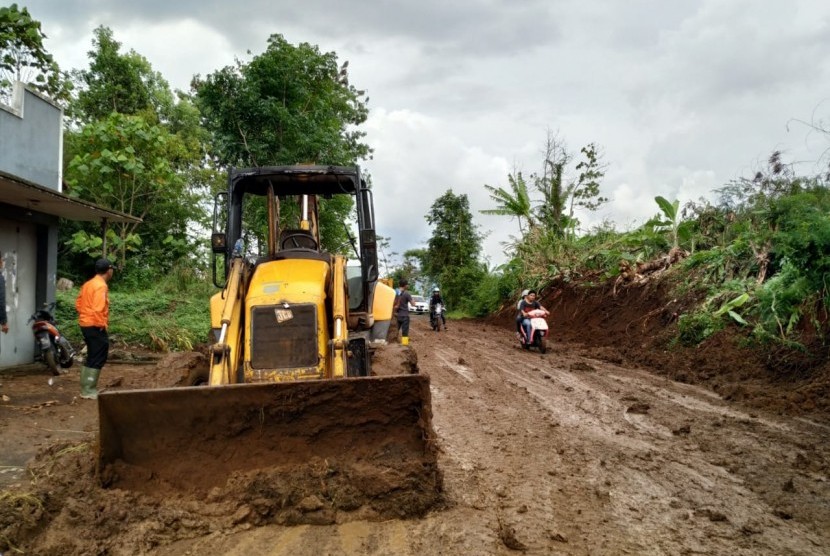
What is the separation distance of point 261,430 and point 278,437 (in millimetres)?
126

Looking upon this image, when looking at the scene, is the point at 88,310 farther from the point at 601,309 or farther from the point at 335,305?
the point at 601,309

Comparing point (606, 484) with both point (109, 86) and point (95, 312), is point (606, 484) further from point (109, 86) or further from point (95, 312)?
point (109, 86)

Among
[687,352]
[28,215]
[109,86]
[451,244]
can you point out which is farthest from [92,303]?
[451,244]

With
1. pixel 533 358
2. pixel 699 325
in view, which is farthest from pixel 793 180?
pixel 533 358

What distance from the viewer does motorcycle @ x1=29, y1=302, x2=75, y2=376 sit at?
10.9 metres

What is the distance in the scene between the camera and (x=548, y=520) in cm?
448

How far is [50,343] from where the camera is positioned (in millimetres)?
11016

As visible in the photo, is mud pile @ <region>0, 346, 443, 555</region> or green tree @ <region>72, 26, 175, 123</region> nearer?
mud pile @ <region>0, 346, 443, 555</region>

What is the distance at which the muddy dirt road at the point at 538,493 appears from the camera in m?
4.10

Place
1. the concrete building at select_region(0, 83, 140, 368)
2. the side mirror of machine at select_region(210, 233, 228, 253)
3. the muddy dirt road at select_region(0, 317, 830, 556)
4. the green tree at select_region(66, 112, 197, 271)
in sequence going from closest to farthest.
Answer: the muddy dirt road at select_region(0, 317, 830, 556) → the side mirror of machine at select_region(210, 233, 228, 253) → the concrete building at select_region(0, 83, 140, 368) → the green tree at select_region(66, 112, 197, 271)

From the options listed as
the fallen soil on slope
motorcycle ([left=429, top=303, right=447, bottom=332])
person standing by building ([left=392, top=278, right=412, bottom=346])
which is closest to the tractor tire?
the fallen soil on slope

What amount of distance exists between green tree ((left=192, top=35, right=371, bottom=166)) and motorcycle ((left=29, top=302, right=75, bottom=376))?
381 inches

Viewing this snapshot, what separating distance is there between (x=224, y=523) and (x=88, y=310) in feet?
17.2

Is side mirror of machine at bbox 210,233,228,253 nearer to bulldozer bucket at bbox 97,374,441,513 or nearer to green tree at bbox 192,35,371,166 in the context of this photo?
bulldozer bucket at bbox 97,374,441,513
